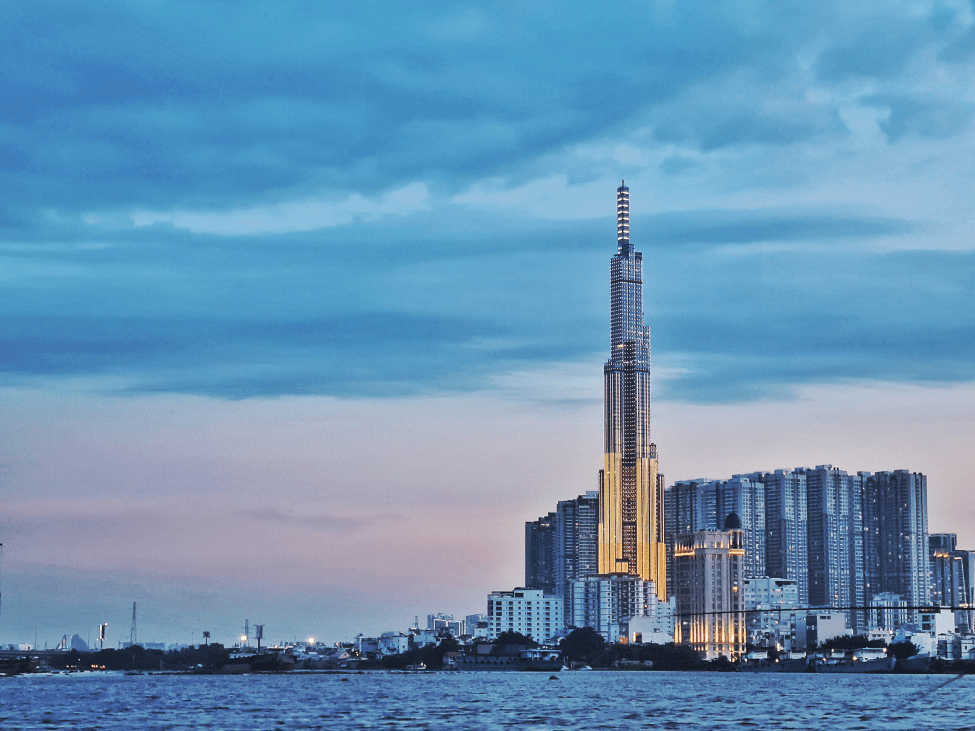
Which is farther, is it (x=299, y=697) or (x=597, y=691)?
(x=597, y=691)

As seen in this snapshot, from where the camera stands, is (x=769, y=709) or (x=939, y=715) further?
(x=769, y=709)

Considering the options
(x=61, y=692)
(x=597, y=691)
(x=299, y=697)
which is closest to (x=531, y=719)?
(x=299, y=697)

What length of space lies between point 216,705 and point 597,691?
48.6 m

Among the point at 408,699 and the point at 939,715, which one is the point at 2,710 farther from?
the point at 939,715

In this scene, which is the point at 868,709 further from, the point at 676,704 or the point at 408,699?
the point at 408,699

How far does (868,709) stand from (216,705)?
174 ft

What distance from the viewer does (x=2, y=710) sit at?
115500 mm

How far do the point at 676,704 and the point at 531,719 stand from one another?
29220 mm

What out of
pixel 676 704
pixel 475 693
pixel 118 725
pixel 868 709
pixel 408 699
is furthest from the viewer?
pixel 475 693

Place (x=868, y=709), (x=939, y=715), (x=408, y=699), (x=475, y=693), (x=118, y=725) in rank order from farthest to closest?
(x=475, y=693)
(x=408, y=699)
(x=868, y=709)
(x=939, y=715)
(x=118, y=725)

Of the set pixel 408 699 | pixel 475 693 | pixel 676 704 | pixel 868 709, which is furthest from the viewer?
pixel 475 693

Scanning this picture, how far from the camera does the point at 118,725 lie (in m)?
92.8

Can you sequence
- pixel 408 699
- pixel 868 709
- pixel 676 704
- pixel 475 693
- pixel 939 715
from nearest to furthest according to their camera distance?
pixel 939 715, pixel 868 709, pixel 676 704, pixel 408 699, pixel 475 693

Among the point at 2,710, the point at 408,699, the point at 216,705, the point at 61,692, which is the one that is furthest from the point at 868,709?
the point at 61,692
